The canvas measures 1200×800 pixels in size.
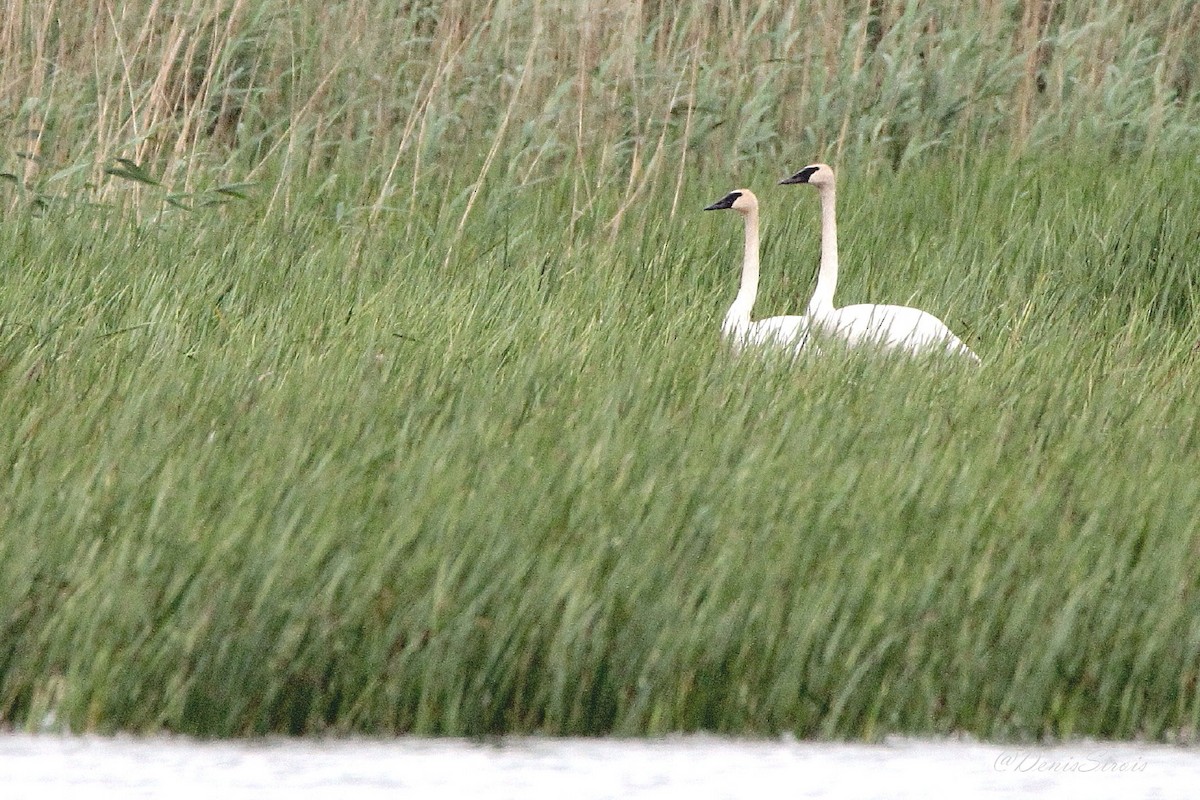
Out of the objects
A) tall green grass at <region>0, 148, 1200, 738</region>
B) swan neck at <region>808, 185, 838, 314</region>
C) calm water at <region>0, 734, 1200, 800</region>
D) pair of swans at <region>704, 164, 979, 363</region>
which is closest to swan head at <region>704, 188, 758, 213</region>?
pair of swans at <region>704, 164, 979, 363</region>

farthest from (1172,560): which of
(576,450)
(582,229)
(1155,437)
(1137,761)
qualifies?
(582,229)

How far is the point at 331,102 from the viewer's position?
281 inches

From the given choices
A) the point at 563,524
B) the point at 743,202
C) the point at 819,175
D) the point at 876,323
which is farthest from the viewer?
the point at 819,175

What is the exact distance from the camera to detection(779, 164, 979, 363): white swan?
472cm

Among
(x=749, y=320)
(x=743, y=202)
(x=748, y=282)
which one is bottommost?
(x=749, y=320)

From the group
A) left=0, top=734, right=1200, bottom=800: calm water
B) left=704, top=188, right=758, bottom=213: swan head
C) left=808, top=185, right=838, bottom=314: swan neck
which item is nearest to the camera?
left=0, top=734, right=1200, bottom=800: calm water

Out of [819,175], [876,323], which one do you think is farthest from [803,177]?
[876,323]

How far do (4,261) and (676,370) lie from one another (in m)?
1.94

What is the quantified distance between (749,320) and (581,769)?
282 cm

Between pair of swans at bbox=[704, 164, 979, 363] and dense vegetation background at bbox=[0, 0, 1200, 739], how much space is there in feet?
0.48

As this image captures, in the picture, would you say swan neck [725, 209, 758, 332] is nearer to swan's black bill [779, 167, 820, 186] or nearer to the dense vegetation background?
the dense vegetation background

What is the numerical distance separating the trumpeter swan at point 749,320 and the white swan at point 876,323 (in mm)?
79

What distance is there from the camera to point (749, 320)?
18.0 ft

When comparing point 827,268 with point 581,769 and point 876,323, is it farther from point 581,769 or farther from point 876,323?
point 581,769
